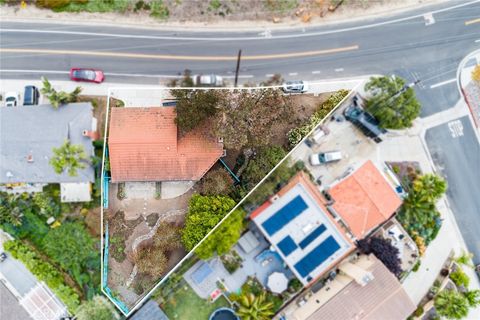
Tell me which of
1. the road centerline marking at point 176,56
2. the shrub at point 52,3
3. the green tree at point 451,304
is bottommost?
the green tree at point 451,304

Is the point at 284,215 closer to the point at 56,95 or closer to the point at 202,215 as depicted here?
the point at 202,215

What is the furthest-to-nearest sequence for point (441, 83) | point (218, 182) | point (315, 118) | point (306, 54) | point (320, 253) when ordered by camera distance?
point (441, 83) → point (306, 54) → point (320, 253) → point (315, 118) → point (218, 182)

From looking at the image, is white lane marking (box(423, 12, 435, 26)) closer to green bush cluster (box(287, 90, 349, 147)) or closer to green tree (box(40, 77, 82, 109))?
Answer: green bush cluster (box(287, 90, 349, 147))

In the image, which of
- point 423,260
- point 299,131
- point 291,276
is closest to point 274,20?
point 299,131

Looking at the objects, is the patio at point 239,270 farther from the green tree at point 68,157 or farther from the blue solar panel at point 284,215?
the green tree at point 68,157

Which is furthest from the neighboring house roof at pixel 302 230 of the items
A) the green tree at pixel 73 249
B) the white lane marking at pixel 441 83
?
the white lane marking at pixel 441 83

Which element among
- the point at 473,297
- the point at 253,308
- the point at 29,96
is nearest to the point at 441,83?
the point at 473,297
